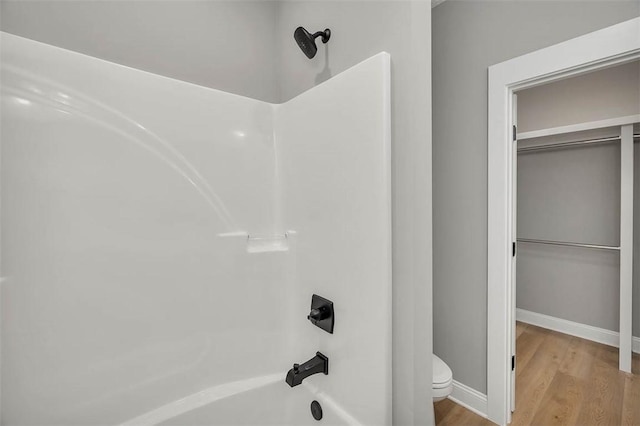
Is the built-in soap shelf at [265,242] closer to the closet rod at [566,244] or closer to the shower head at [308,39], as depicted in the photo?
the shower head at [308,39]

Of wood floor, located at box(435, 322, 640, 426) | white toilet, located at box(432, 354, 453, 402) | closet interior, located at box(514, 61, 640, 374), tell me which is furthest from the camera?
closet interior, located at box(514, 61, 640, 374)

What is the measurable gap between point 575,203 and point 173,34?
369 centimetres

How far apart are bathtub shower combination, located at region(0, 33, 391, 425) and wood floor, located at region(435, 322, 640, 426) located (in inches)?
56.6

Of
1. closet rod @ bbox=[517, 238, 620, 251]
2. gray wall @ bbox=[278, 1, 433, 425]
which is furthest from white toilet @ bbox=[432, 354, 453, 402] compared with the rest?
closet rod @ bbox=[517, 238, 620, 251]

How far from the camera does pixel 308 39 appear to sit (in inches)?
40.8


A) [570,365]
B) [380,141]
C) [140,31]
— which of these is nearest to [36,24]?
[140,31]

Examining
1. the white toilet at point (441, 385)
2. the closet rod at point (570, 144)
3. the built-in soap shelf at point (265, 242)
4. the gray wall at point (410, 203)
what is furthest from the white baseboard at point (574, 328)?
the built-in soap shelf at point (265, 242)

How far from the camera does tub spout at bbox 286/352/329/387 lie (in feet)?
3.19

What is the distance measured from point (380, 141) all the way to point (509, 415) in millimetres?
2010

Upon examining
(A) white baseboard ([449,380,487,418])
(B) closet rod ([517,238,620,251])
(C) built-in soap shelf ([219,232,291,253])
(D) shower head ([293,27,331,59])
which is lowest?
(A) white baseboard ([449,380,487,418])

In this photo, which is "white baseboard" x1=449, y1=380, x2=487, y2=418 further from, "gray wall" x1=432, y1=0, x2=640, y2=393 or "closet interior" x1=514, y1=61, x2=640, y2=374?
"closet interior" x1=514, y1=61, x2=640, y2=374

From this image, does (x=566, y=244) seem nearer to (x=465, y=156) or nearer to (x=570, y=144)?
(x=570, y=144)

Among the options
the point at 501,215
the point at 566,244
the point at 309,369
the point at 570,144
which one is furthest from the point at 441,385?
the point at 570,144

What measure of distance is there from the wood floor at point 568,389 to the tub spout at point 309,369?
1326 mm
